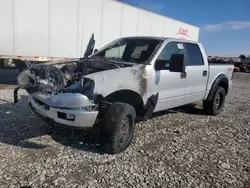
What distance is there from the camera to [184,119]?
605cm

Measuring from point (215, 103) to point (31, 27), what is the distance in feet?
20.8

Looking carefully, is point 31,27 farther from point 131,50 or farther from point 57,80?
point 57,80

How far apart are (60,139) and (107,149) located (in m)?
1.01

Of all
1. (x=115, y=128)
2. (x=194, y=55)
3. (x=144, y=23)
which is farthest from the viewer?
(x=144, y=23)

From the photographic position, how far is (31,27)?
8.49 meters

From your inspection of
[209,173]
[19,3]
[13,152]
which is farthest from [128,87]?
[19,3]

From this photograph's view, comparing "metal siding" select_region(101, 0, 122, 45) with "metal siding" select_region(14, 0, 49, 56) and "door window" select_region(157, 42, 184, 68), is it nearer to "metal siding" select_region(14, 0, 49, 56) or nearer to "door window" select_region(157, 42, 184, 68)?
"metal siding" select_region(14, 0, 49, 56)

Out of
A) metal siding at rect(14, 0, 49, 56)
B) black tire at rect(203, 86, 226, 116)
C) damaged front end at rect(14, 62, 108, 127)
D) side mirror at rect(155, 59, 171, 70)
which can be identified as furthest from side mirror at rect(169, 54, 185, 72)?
metal siding at rect(14, 0, 49, 56)

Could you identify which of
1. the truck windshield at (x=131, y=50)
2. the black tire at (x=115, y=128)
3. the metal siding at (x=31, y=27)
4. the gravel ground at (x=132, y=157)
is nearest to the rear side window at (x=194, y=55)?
the truck windshield at (x=131, y=50)

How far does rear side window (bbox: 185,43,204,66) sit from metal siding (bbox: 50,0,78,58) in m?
5.32

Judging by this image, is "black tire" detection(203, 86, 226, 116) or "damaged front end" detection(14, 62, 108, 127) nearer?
"damaged front end" detection(14, 62, 108, 127)

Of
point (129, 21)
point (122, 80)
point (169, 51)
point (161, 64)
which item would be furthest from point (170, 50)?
point (129, 21)

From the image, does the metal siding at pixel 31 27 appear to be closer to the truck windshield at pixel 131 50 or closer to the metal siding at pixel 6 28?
the metal siding at pixel 6 28

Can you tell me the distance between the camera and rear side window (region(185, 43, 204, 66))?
5412mm
